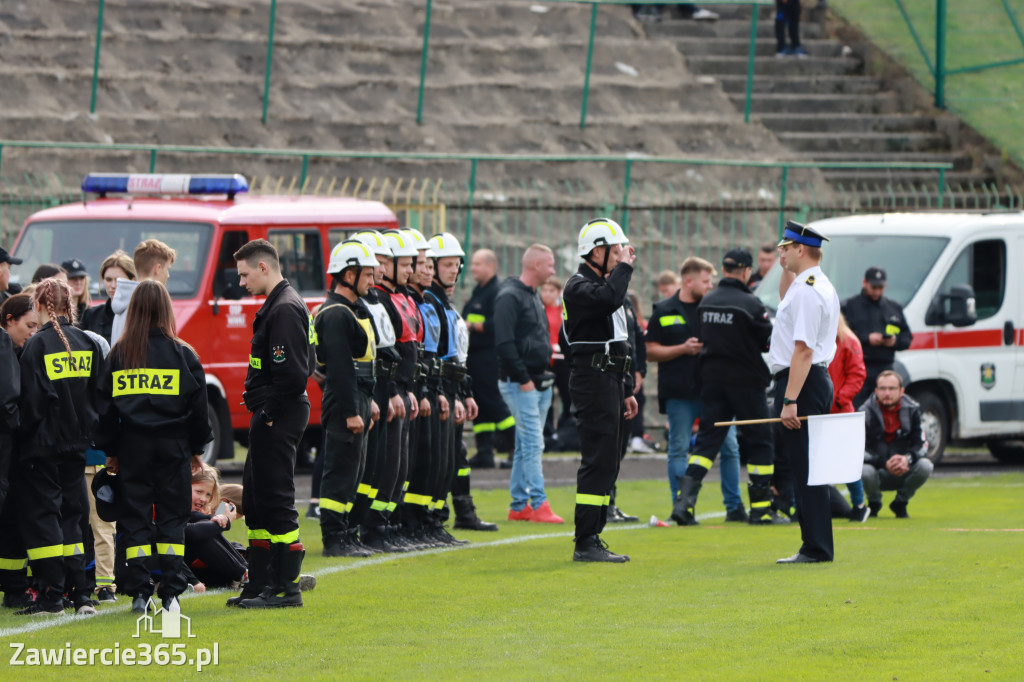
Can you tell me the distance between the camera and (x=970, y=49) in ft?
96.0

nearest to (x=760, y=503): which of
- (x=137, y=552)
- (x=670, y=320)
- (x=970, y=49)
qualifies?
(x=670, y=320)

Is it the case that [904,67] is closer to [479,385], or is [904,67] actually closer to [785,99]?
[785,99]

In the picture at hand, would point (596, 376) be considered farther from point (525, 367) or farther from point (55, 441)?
point (55, 441)

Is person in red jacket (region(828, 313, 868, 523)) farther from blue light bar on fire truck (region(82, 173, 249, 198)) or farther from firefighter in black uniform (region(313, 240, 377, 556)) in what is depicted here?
blue light bar on fire truck (region(82, 173, 249, 198))

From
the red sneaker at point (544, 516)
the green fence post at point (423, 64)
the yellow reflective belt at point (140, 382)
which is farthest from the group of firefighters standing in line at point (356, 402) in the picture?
the green fence post at point (423, 64)

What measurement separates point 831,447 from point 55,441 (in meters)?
4.57

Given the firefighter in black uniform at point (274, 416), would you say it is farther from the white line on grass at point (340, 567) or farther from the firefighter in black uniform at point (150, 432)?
the white line on grass at point (340, 567)

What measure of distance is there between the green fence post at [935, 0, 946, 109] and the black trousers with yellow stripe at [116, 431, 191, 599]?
21303 millimetres

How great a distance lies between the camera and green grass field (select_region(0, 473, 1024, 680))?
23.5 ft

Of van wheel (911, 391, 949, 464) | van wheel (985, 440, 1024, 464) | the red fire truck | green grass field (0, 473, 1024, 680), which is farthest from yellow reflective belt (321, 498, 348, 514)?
van wheel (985, 440, 1024, 464)

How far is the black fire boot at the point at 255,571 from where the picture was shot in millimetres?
8789

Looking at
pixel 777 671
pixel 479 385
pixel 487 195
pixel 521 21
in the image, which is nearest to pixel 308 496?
pixel 479 385

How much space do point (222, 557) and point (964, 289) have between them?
9.45 m

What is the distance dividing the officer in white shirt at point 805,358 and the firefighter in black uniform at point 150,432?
146 inches
